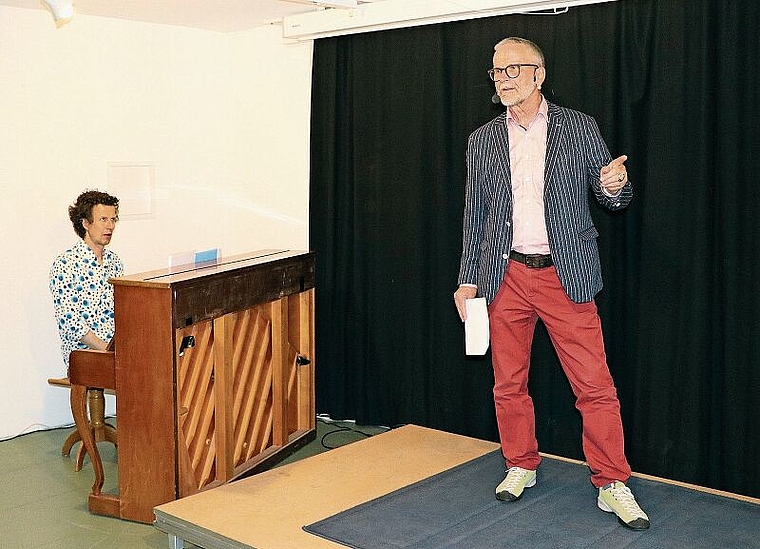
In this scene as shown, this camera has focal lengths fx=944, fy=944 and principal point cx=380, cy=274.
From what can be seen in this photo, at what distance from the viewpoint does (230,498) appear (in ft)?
13.0

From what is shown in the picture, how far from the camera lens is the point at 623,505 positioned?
3.62 metres

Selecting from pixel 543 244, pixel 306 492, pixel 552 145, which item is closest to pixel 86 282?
pixel 306 492

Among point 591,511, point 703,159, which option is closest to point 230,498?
→ point 591,511

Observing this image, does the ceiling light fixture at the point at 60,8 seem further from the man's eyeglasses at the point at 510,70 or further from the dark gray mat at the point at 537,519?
the dark gray mat at the point at 537,519

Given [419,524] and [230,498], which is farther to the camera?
[230,498]

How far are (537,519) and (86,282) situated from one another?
2.72 m

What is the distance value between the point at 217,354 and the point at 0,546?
119 cm

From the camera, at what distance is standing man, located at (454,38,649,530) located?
3645 millimetres

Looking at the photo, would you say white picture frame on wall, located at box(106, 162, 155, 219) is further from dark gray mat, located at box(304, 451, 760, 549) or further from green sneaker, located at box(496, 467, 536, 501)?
green sneaker, located at box(496, 467, 536, 501)

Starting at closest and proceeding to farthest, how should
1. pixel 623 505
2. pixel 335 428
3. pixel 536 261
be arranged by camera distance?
1. pixel 623 505
2. pixel 536 261
3. pixel 335 428

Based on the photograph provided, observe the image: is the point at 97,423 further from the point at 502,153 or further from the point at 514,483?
the point at 502,153

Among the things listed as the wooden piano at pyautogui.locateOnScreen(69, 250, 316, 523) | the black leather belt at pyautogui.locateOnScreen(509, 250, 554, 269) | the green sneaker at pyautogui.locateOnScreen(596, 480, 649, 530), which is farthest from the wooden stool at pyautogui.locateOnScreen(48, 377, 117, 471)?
the green sneaker at pyautogui.locateOnScreen(596, 480, 649, 530)

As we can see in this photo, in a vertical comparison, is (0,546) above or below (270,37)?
below

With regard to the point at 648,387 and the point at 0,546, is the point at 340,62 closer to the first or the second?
the point at 648,387
